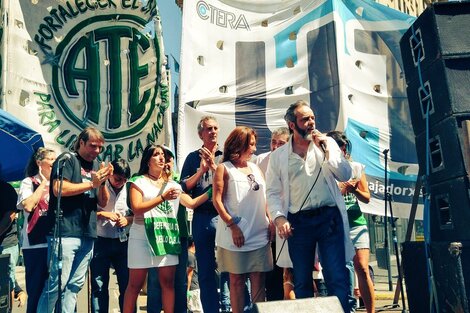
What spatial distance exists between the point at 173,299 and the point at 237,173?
3.73ft

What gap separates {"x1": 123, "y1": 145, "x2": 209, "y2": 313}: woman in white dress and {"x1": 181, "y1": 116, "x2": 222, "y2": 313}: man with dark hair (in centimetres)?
12

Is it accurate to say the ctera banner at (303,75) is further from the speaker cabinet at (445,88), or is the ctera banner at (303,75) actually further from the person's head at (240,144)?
the speaker cabinet at (445,88)

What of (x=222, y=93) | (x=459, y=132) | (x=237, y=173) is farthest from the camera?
(x=222, y=93)

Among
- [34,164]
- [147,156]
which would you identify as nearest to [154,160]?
[147,156]

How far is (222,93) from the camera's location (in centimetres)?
876

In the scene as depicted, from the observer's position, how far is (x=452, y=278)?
139 inches

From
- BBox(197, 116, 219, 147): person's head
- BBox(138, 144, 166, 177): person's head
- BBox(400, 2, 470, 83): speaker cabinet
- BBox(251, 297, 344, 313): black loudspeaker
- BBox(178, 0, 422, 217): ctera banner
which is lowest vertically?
BBox(251, 297, 344, 313): black loudspeaker

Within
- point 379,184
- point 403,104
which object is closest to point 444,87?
point 379,184

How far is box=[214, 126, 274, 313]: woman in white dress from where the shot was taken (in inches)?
164

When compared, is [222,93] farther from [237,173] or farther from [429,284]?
[429,284]

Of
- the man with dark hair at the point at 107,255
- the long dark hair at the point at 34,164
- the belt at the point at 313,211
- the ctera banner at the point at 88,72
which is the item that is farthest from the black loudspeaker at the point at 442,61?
the ctera banner at the point at 88,72

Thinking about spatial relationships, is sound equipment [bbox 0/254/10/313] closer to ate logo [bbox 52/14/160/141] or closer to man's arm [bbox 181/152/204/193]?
man's arm [bbox 181/152/204/193]

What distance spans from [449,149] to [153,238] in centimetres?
227

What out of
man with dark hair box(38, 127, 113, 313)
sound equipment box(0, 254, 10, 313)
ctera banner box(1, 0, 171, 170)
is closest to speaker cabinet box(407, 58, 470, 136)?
man with dark hair box(38, 127, 113, 313)
